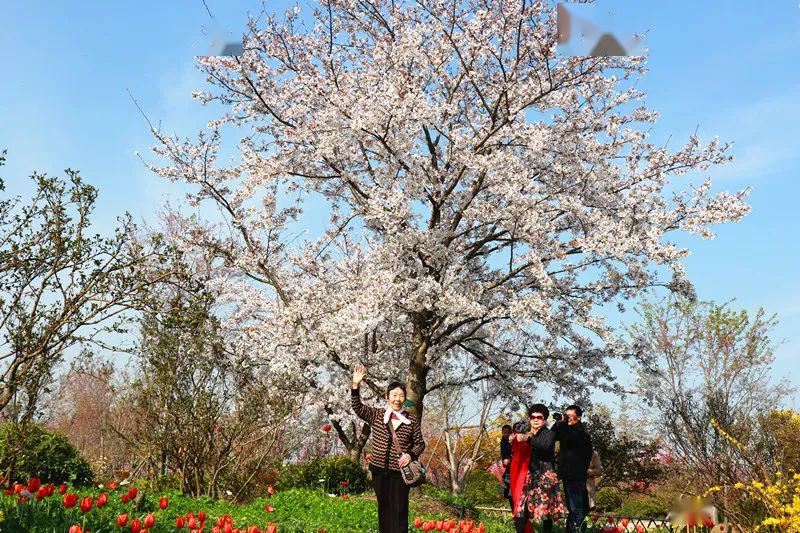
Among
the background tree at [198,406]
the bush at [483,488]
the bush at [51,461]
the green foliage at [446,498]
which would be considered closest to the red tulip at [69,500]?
the background tree at [198,406]

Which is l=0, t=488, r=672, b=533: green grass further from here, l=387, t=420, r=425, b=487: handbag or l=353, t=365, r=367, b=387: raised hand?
l=353, t=365, r=367, b=387: raised hand

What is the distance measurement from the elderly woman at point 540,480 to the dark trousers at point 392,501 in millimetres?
1736

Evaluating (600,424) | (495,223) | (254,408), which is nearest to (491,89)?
(495,223)

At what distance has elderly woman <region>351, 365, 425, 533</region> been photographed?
6730 mm

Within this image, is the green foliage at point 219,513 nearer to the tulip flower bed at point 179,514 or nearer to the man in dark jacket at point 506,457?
the tulip flower bed at point 179,514

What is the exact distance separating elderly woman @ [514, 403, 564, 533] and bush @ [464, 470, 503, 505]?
1517 centimetres

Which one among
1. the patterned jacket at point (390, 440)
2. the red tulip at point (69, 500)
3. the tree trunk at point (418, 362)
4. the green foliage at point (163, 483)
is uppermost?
the tree trunk at point (418, 362)

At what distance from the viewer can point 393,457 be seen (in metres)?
6.78

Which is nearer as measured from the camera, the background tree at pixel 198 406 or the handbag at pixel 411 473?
the handbag at pixel 411 473

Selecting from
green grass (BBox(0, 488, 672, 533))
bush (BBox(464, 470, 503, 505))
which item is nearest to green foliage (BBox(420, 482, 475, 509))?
green grass (BBox(0, 488, 672, 533))

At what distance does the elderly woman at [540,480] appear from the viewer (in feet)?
25.5

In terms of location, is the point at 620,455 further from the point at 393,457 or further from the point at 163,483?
the point at 393,457

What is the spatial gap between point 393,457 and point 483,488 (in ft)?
60.7

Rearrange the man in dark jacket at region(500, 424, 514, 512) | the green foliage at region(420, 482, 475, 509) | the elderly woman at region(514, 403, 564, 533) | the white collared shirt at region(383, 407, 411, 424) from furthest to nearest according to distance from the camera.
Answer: the green foliage at region(420, 482, 475, 509), the man in dark jacket at region(500, 424, 514, 512), the elderly woman at region(514, 403, 564, 533), the white collared shirt at region(383, 407, 411, 424)
